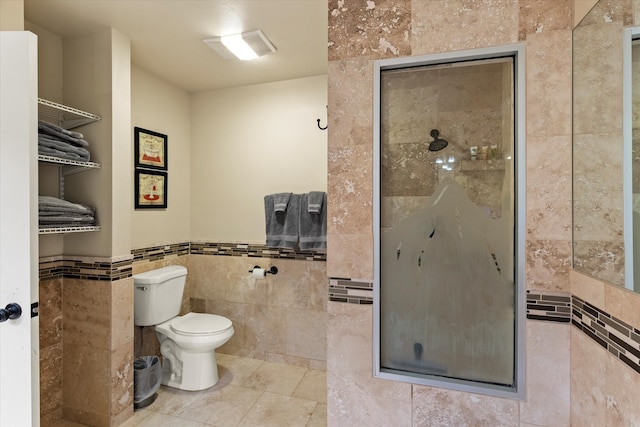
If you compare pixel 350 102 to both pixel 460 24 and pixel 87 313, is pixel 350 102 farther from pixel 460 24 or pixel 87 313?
pixel 87 313

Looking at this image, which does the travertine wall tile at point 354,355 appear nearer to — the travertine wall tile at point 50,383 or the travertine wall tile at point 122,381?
the travertine wall tile at point 122,381

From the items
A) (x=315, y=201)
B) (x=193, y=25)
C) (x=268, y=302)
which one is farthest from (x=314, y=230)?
(x=193, y=25)

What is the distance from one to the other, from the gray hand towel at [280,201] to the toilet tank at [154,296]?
0.93 m

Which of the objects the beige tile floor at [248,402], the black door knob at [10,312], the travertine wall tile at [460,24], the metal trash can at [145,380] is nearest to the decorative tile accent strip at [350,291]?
the travertine wall tile at [460,24]

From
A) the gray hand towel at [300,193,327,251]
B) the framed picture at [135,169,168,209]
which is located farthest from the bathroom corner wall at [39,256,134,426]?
the gray hand towel at [300,193,327,251]

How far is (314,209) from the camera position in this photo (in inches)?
93.0

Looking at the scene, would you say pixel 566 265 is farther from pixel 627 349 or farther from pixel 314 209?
pixel 314 209

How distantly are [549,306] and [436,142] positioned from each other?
2.42ft

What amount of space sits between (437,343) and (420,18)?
4.32ft

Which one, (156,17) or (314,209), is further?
(314,209)

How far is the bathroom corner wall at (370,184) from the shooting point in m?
1.11

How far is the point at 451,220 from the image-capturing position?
1.22 meters

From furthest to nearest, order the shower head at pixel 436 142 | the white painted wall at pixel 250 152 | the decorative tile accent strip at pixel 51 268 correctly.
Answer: the white painted wall at pixel 250 152 < the decorative tile accent strip at pixel 51 268 < the shower head at pixel 436 142

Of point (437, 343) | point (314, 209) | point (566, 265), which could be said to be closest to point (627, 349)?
point (566, 265)
